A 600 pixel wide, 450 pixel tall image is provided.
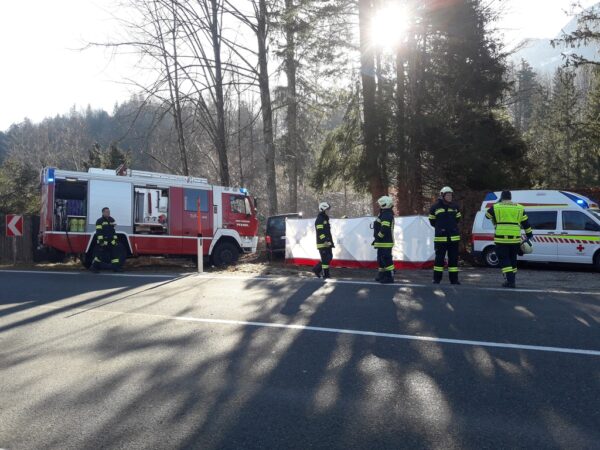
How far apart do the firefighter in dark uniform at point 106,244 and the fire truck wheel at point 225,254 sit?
3.16 m

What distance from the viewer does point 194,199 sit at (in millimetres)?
16672

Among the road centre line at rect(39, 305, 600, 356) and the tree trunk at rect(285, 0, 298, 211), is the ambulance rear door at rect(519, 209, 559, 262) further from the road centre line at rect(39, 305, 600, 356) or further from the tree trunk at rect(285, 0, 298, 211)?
the tree trunk at rect(285, 0, 298, 211)

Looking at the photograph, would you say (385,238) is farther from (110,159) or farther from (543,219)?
(110,159)

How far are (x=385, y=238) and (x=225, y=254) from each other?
7622 millimetres

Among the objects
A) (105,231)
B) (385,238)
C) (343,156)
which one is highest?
(343,156)

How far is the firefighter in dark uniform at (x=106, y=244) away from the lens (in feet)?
45.6

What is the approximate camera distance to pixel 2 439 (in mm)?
3826

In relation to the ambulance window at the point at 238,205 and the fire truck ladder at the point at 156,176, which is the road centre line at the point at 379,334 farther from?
the ambulance window at the point at 238,205

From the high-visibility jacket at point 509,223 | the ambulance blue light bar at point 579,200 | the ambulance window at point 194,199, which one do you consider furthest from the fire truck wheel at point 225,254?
the ambulance blue light bar at point 579,200

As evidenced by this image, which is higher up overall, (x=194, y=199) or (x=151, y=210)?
(x=194, y=199)

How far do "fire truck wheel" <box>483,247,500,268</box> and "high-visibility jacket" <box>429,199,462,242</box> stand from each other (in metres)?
5.74

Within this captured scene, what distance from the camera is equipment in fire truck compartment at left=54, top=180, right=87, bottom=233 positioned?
14.6 meters

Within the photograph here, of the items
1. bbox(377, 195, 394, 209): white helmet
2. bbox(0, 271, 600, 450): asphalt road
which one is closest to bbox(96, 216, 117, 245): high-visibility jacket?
bbox(0, 271, 600, 450): asphalt road

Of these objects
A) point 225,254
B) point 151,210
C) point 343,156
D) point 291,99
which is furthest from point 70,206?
point 291,99
